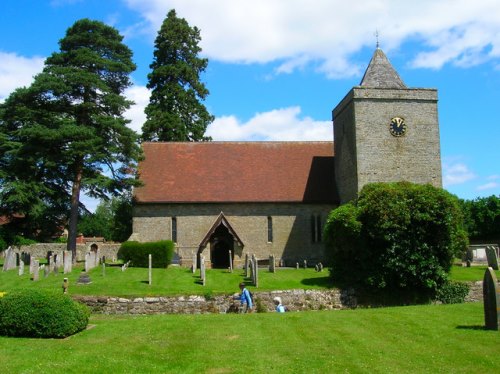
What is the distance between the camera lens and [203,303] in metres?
21.0

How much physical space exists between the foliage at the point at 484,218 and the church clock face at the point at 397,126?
24.2 meters

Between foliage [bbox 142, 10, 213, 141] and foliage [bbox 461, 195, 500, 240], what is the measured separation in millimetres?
29233

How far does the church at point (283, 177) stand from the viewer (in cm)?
3272

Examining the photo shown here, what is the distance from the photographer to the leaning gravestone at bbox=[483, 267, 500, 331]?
1262cm

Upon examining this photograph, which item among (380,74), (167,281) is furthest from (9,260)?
(380,74)

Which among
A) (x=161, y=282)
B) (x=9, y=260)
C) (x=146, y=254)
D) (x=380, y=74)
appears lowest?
(x=161, y=282)

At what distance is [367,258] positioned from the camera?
959 inches

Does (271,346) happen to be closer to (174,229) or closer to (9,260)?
(9,260)

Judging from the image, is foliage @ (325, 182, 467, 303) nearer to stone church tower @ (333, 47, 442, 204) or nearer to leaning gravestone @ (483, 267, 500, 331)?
stone church tower @ (333, 47, 442, 204)

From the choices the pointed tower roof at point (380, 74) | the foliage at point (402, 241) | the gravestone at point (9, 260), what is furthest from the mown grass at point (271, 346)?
the pointed tower roof at point (380, 74)

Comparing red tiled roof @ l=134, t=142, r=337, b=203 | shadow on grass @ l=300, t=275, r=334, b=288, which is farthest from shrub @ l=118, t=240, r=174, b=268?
shadow on grass @ l=300, t=275, r=334, b=288

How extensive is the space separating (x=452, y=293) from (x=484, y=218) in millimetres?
33154

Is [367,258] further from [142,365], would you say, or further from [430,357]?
[142,365]

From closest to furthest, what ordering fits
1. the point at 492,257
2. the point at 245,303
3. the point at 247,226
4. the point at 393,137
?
the point at 245,303, the point at 492,257, the point at 393,137, the point at 247,226
